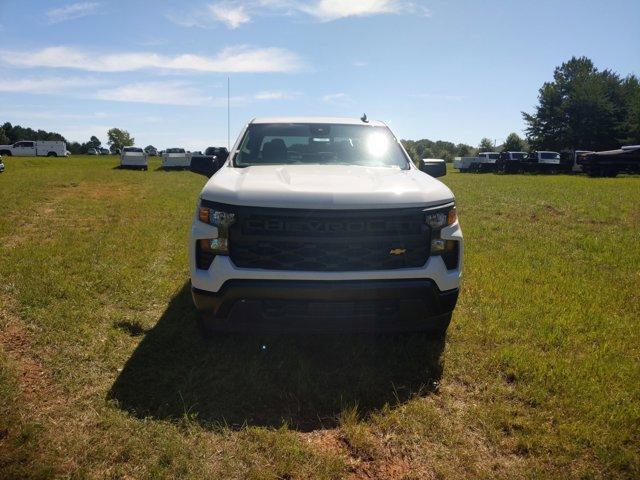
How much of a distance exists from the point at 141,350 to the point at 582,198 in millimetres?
13036

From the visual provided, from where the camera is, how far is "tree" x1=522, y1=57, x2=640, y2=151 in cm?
5078

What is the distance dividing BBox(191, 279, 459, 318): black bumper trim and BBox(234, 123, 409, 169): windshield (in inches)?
60.3

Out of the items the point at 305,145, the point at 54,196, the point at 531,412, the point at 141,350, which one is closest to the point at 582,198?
the point at 305,145

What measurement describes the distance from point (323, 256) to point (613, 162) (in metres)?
26.1

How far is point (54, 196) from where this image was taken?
1315cm

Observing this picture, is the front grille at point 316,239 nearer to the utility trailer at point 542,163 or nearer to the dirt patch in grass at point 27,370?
the dirt patch in grass at point 27,370

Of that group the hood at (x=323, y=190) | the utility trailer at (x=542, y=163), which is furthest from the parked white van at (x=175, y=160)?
the hood at (x=323, y=190)

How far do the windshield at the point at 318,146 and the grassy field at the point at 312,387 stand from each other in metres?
1.60

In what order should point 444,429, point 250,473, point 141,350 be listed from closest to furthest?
1. point 250,473
2. point 444,429
3. point 141,350

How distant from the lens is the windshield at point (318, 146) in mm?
4359

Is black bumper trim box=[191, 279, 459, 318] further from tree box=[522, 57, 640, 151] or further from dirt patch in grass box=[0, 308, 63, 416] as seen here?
tree box=[522, 57, 640, 151]

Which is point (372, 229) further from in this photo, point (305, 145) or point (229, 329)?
point (305, 145)

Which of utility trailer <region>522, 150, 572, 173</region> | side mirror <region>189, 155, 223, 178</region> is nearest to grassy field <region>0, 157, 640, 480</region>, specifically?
side mirror <region>189, 155, 223, 178</region>

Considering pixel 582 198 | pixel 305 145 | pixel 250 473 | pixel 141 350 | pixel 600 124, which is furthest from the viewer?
pixel 600 124
